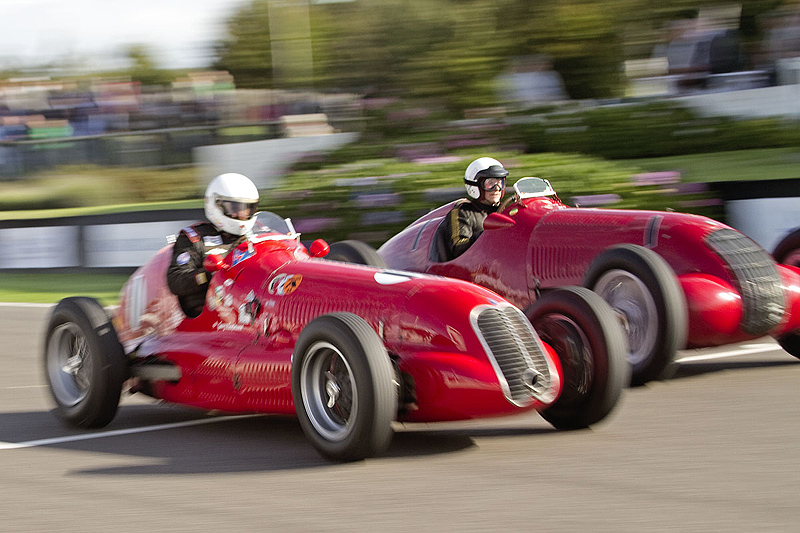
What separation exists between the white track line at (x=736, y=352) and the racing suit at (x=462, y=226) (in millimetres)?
1850

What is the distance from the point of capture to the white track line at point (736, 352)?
28.6 feet

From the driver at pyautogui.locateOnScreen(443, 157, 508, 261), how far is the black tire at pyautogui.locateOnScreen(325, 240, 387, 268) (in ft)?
1.89

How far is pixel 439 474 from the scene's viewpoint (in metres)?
5.18

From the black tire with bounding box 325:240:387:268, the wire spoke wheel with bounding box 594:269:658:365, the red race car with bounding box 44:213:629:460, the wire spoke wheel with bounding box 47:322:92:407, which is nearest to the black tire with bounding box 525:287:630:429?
the red race car with bounding box 44:213:629:460

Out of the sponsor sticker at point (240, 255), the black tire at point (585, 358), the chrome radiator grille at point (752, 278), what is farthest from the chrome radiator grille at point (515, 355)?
the chrome radiator grille at point (752, 278)

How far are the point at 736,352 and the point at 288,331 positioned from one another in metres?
4.38

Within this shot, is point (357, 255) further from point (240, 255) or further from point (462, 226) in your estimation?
point (240, 255)

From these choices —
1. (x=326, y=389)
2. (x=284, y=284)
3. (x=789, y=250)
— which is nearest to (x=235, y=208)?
(x=284, y=284)

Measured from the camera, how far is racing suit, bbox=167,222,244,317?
677cm

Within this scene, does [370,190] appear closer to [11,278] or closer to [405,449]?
[11,278]

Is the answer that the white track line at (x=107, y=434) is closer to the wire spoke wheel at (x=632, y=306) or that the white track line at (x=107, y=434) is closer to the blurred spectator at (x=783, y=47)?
the wire spoke wheel at (x=632, y=306)

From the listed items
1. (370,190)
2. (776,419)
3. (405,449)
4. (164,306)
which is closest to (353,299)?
(405,449)

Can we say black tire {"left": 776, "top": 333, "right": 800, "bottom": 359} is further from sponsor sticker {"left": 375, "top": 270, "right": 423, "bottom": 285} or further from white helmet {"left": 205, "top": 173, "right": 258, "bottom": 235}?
white helmet {"left": 205, "top": 173, "right": 258, "bottom": 235}

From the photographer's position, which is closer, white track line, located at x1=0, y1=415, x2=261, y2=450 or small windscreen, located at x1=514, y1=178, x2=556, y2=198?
white track line, located at x1=0, y1=415, x2=261, y2=450
